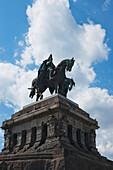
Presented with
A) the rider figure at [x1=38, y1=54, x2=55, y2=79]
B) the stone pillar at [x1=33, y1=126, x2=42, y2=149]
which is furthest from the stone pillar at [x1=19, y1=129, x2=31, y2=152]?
the rider figure at [x1=38, y1=54, x2=55, y2=79]

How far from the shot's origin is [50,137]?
2453cm

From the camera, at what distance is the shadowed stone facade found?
1875 cm

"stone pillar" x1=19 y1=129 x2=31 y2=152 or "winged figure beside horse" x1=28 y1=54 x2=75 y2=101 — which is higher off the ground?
"winged figure beside horse" x1=28 y1=54 x2=75 y2=101

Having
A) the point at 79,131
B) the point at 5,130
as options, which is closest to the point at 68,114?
the point at 79,131

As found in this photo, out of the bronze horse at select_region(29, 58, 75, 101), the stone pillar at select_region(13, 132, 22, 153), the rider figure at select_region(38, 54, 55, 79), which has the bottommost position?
the stone pillar at select_region(13, 132, 22, 153)

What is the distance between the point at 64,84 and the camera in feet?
100

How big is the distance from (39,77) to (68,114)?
7058 mm

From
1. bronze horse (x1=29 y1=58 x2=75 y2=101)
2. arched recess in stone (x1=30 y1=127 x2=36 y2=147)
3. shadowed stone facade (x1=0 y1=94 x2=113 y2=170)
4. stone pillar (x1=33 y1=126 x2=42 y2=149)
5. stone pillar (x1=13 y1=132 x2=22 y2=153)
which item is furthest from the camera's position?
bronze horse (x1=29 y1=58 x2=75 y2=101)

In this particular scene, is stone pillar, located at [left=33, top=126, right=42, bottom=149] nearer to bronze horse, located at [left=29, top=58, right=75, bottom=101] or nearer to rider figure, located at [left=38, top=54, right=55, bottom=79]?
bronze horse, located at [left=29, top=58, right=75, bottom=101]

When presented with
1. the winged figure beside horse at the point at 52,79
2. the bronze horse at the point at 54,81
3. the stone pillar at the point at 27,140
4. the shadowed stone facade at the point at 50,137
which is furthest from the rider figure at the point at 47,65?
the stone pillar at the point at 27,140

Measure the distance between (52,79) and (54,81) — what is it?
0.38 metres

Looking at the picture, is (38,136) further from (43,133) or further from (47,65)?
(47,65)

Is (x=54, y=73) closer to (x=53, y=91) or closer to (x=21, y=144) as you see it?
(x=53, y=91)

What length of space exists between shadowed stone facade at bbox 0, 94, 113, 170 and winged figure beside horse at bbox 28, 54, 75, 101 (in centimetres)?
216
